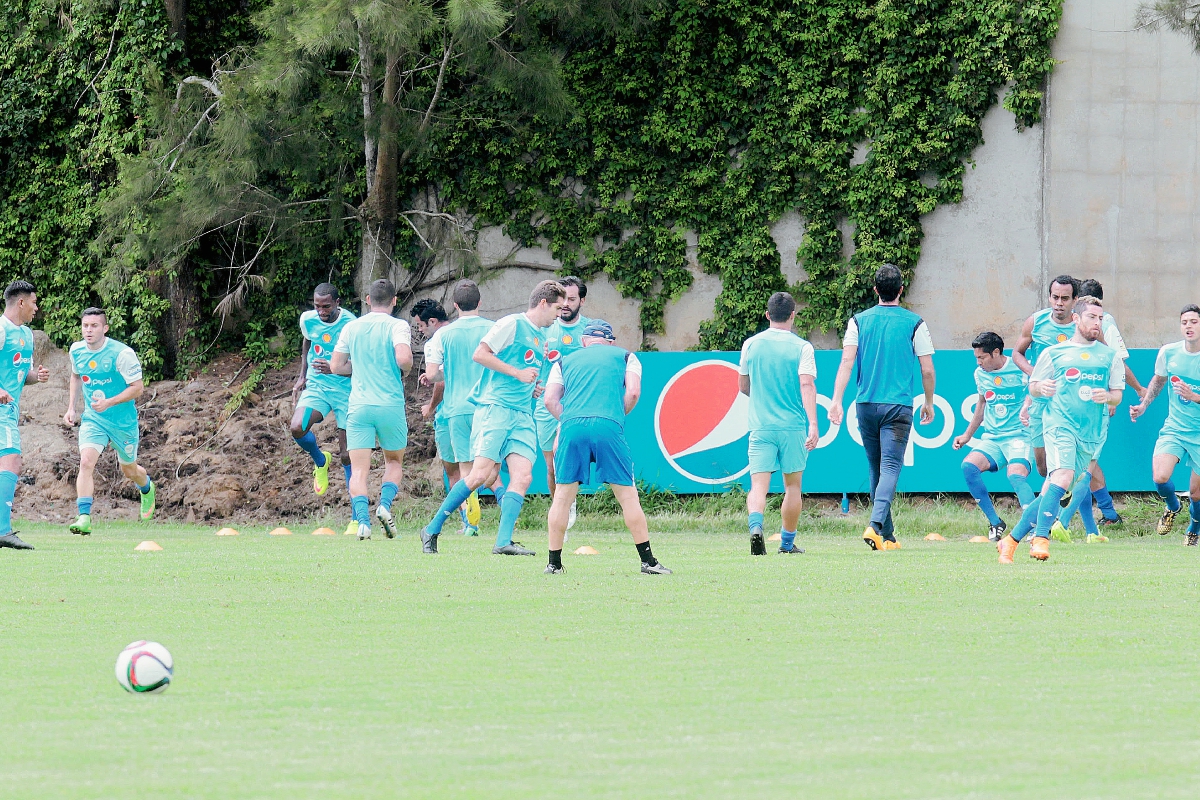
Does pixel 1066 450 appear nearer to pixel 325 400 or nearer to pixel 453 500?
pixel 453 500

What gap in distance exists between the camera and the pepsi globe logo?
17.1m

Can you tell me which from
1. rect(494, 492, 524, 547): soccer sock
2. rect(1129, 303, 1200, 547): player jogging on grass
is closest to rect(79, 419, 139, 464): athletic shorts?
rect(494, 492, 524, 547): soccer sock

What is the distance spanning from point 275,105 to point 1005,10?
10.7 meters

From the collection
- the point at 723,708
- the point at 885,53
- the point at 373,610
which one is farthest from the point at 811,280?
the point at 723,708

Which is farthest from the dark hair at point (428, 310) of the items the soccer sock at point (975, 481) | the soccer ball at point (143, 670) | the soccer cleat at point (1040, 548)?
the soccer ball at point (143, 670)

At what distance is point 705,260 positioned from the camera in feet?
71.7

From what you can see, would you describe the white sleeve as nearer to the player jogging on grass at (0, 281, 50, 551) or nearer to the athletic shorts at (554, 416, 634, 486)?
the athletic shorts at (554, 416, 634, 486)

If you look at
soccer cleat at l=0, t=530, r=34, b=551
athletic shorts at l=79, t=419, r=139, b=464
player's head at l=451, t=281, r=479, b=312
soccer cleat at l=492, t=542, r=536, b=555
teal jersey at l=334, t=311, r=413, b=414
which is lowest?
soccer cleat at l=0, t=530, r=34, b=551

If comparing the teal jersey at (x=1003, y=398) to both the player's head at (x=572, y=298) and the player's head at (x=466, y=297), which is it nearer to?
the player's head at (x=572, y=298)

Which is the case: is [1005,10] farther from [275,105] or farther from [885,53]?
[275,105]

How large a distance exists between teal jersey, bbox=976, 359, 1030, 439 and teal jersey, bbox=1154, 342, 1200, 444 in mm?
1325

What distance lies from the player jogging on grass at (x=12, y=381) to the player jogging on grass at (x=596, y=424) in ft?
17.6

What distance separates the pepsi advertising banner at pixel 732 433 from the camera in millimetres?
16500

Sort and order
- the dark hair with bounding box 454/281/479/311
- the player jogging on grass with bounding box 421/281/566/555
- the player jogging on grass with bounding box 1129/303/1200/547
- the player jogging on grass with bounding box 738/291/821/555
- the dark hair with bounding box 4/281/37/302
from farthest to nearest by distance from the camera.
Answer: the player jogging on grass with bounding box 1129/303/1200/547
the dark hair with bounding box 454/281/479/311
the dark hair with bounding box 4/281/37/302
the player jogging on grass with bounding box 738/291/821/555
the player jogging on grass with bounding box 421/281/566/555
